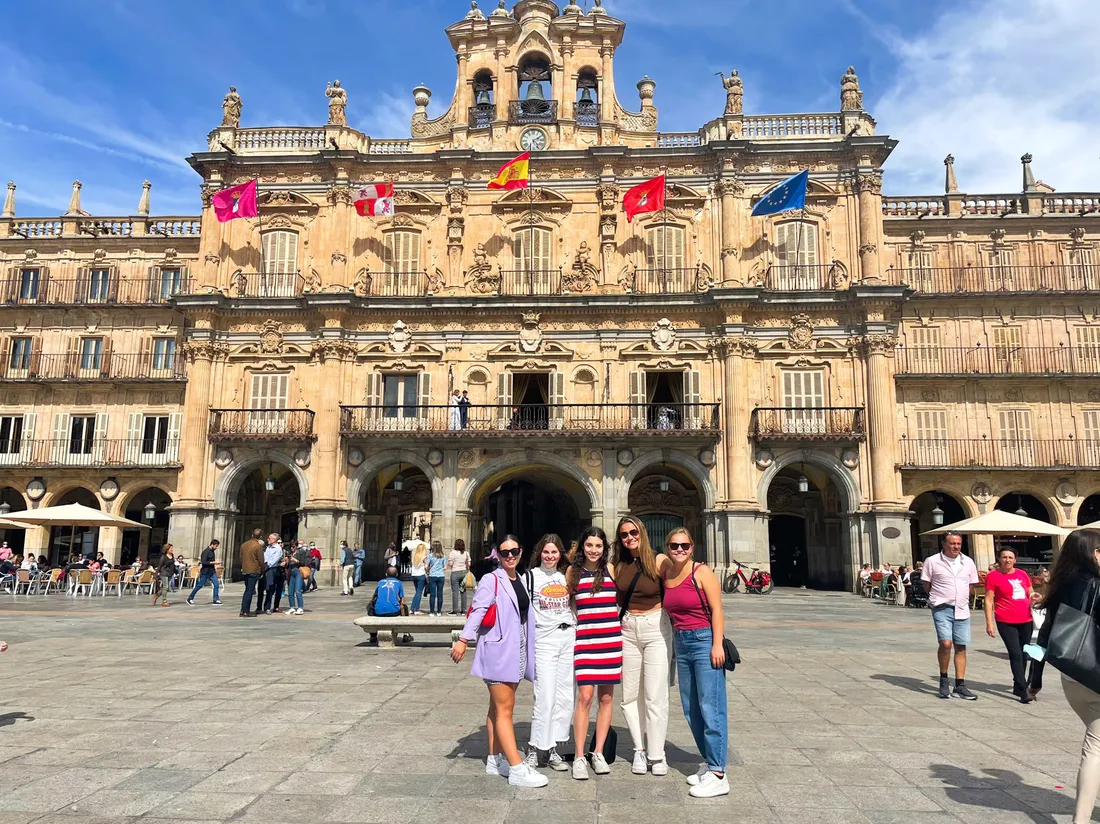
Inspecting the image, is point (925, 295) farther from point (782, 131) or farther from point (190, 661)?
point (190, 661)

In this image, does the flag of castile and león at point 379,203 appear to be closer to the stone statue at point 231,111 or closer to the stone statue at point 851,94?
the stone statue at point 231,111

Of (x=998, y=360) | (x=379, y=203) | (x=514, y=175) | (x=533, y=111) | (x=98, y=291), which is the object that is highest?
(x=533, y=111)

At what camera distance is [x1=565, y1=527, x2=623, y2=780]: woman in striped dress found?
568cm

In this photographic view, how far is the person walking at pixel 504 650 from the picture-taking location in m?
5.52

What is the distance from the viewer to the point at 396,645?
12414mm

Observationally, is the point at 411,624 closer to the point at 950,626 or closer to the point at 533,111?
the point at 950,626

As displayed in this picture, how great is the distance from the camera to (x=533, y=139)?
30000 millimetres

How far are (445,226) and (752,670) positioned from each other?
22.8 meters

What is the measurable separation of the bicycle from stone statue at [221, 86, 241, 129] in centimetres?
2434

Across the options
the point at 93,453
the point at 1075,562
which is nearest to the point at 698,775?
the point at 1075,562

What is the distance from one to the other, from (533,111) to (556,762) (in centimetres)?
2842

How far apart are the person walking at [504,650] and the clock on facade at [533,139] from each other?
26.4m

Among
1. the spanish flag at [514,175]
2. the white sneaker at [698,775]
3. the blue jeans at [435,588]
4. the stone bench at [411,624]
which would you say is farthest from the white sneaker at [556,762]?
the spanish flag at [514,175]

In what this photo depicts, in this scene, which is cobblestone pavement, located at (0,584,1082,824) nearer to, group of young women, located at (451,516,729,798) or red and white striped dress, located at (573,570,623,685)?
group of young women, located at (451,516,729,798)
